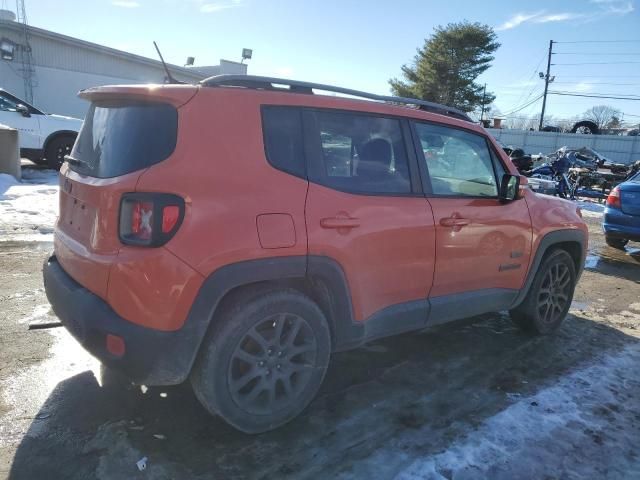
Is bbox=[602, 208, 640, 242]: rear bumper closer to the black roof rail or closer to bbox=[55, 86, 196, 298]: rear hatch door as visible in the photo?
the black roof rail

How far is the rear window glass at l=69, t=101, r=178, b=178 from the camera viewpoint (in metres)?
2.51

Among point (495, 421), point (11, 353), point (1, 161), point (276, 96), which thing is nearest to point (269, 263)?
point (276, 96)

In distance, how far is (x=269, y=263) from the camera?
8.66ft

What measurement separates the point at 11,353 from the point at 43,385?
0.58 meters

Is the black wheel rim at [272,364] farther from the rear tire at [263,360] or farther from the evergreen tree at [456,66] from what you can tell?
the evergreen tree at [456,66]

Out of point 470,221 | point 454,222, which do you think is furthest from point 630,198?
point 454,222

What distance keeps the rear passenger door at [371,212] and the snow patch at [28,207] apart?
510 centimetres

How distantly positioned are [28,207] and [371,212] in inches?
289

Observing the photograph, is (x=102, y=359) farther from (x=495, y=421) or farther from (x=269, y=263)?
(x=495, y=421)

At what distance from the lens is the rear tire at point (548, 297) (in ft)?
14.8

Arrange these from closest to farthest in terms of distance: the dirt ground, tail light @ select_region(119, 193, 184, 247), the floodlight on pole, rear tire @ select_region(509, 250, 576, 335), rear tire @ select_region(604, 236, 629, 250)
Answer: tail light @ select_region(119, 193, 184, 247), the dirt ground, rear tire @ select_region(509, 250, 576, 335), rear tire @ select_region(604, 236, 629, 250), the floodlight on pole

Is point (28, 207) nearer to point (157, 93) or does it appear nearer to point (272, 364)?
point (157, 93)

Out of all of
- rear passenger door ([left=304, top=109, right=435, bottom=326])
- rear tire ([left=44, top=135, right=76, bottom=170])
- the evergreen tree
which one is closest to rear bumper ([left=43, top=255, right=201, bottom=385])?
rear passenger door ([left=304, top=109, right=435, bottom=326])

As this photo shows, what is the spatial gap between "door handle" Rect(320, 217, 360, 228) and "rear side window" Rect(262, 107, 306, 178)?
28 cm
